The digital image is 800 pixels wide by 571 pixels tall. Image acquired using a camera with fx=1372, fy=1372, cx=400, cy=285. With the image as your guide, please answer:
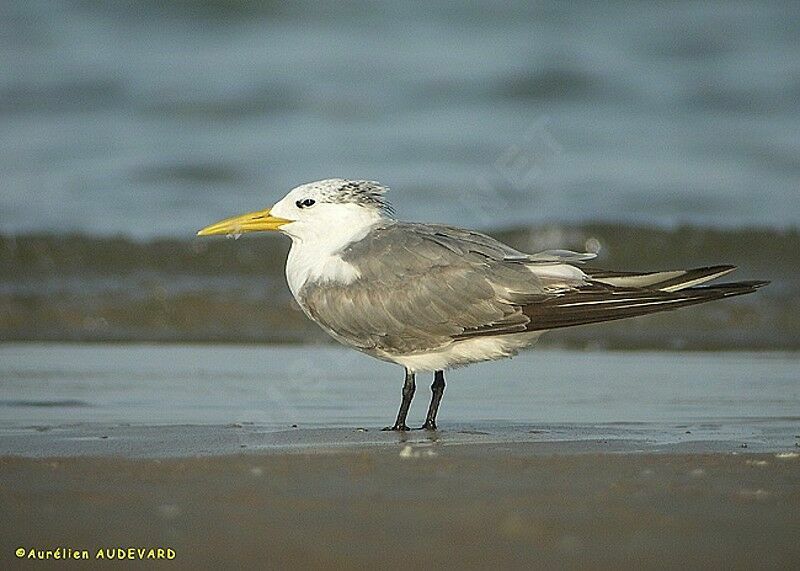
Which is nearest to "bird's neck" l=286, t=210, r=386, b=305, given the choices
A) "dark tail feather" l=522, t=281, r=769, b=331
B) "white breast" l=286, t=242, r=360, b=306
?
"white breast" l=286, t=242, r=360, b=306

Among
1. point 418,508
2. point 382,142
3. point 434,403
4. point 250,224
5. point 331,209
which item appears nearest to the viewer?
point 418,508

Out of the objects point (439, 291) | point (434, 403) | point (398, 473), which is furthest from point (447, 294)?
point (398, 473)

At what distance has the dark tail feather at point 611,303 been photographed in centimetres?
467

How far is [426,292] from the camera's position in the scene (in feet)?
16.6

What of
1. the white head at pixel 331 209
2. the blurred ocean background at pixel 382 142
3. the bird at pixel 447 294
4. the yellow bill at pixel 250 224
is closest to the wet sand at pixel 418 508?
the bird at pixel 447 294

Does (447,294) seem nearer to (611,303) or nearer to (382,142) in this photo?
(611,303)

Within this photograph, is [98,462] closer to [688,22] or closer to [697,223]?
[697,223]

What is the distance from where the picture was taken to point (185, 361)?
6957mm

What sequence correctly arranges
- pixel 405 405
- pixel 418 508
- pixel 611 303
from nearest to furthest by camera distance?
pixel 418 508, pixel 611 303, pixel 405 405

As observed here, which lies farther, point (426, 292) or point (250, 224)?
point (250, 224)

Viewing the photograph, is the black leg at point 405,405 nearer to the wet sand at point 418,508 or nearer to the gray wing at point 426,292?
the gray wing at point 426,292

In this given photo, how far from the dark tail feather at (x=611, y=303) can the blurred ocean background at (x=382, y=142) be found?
9.42ft

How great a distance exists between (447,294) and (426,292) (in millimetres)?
79

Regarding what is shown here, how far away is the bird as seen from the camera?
487 centimetres
